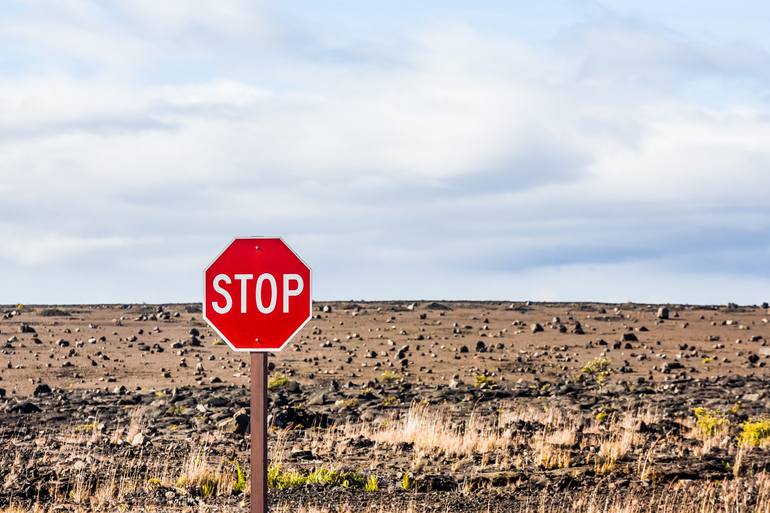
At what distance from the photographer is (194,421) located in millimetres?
23172

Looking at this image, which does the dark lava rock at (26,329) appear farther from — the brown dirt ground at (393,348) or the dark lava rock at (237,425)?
the dark lava rock at (237,425)

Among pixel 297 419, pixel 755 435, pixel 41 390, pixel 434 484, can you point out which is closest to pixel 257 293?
pixel 434 484

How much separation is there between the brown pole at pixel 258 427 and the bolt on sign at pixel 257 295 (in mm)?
13

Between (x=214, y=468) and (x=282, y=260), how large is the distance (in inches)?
328

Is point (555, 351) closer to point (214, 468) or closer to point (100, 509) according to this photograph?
point (214, 468)

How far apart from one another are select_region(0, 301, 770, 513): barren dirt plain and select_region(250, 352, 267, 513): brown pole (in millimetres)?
3997

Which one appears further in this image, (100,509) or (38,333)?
(38,333)

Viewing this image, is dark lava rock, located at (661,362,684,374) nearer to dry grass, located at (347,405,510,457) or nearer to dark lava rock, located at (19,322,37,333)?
dry grass, located at (347,405,510,457)

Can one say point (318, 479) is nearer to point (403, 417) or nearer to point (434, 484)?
point (434, 484)

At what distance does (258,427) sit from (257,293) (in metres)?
1.25

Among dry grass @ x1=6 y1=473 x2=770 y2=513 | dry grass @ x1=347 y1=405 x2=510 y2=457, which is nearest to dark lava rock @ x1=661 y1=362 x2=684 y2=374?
dry grass @ x1=347 y1=405 x2=510 y2=457

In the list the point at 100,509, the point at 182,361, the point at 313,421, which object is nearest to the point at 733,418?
the point at 313,421

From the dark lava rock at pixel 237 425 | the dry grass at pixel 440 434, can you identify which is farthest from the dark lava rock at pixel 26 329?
the dry grass at pixel 440 434

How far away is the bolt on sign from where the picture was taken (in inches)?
373
